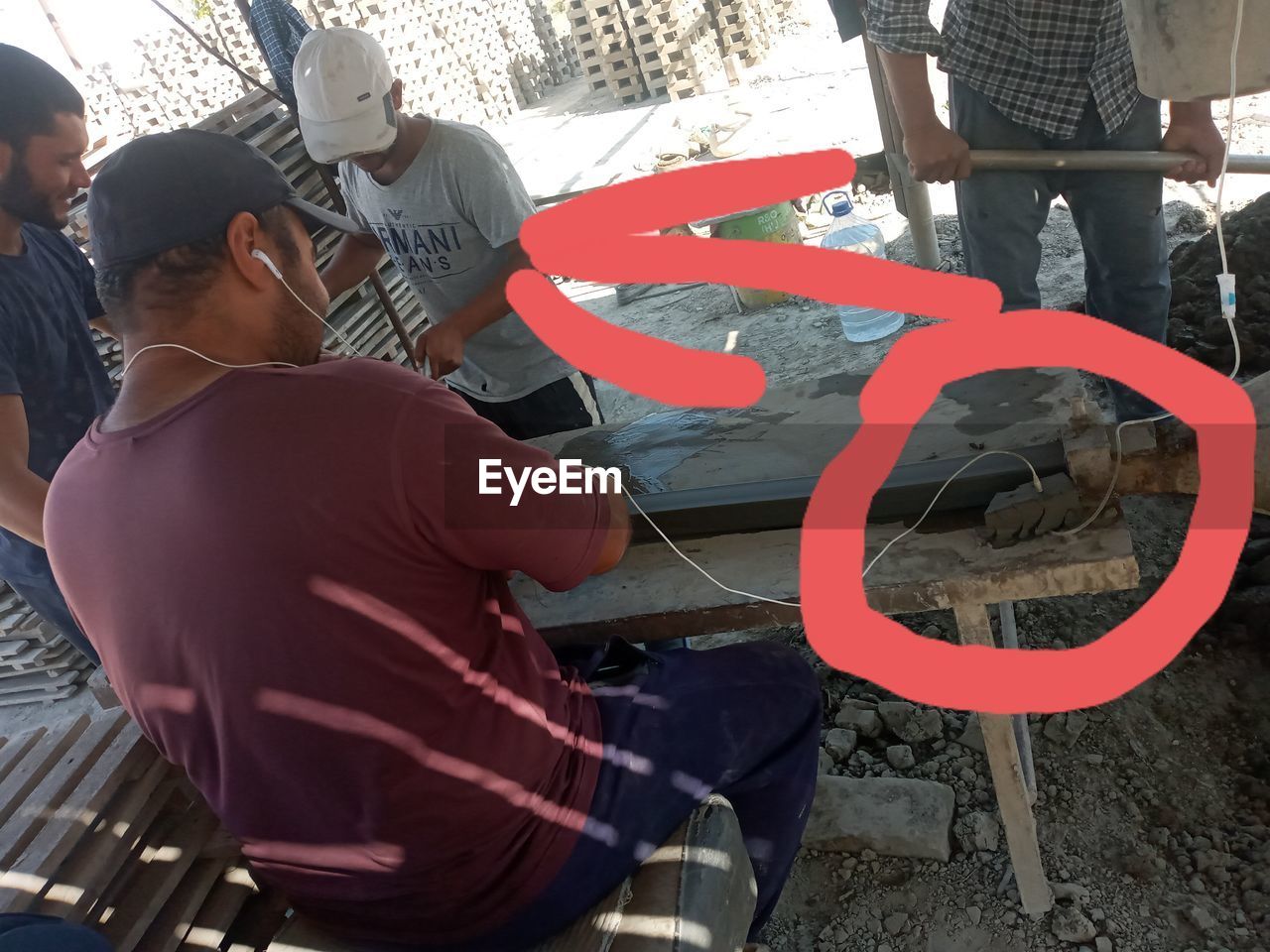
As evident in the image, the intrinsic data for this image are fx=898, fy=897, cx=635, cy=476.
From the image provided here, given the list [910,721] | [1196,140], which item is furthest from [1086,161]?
[910,721]

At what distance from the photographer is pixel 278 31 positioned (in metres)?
3.49

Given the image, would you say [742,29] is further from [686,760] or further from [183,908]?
[183,908]

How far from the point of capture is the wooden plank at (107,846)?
150 centimetres

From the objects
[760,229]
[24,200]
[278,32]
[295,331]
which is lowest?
[760,229]

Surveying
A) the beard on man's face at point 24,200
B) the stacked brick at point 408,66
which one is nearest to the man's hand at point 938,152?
the beard on man's face at point 24,200

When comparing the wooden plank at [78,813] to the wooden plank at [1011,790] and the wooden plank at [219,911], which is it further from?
the wooden plank at [1011,790]

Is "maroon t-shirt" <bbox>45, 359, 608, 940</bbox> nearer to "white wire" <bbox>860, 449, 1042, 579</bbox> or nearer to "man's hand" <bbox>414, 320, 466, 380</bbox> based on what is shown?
"white wire" <bbox>860, 449, 1042, 579</bbox>

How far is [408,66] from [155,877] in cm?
973

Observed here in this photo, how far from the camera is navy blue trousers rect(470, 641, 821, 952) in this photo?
60.0 inches

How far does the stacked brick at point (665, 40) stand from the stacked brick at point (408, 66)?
1501mm

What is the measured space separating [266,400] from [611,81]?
33.3ft

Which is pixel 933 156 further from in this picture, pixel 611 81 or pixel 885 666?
pixel 611 81

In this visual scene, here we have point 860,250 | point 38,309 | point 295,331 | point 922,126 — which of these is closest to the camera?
point 295,331

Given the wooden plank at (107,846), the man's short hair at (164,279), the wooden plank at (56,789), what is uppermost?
the man's short hair at (164,279)
